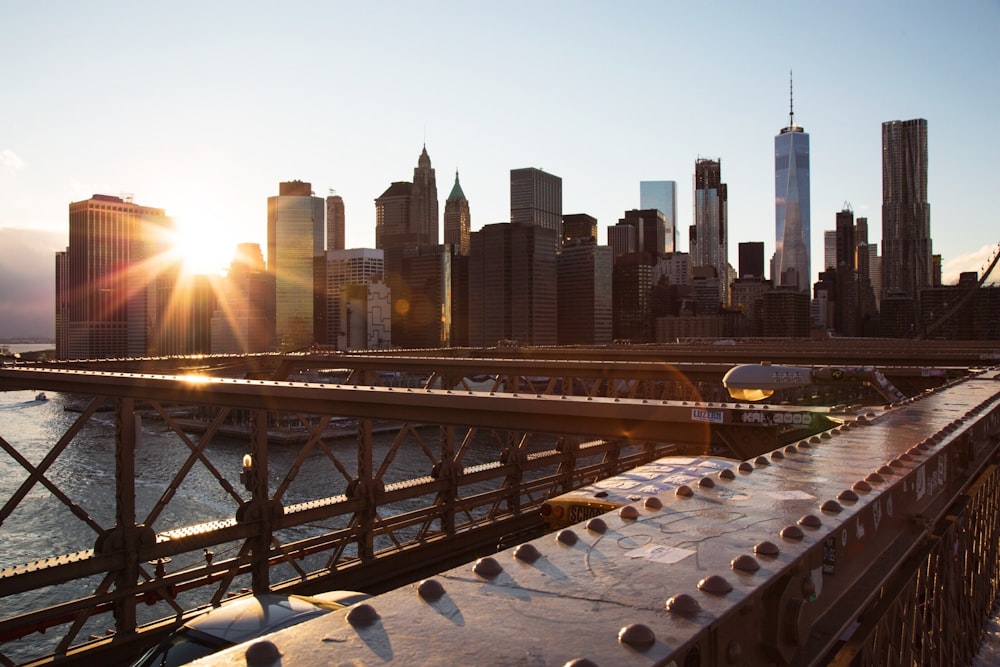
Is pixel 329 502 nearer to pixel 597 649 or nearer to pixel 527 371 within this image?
pixel 527 371

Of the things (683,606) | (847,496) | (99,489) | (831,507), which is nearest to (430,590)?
(683,606)

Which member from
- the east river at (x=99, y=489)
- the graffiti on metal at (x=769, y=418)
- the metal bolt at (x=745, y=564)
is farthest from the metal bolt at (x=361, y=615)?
the east river at (x=99, y=489)

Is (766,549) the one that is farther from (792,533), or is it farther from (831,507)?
(831,507)

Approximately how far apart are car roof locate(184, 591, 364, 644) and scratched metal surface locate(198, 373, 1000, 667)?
6112 millimetres

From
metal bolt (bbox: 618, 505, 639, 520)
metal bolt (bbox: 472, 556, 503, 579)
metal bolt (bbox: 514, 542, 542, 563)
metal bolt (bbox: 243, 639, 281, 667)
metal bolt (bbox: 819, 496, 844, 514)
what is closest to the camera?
metal bolt (bbox: 243, 639, 281, 667)

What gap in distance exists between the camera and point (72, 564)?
11367 mm

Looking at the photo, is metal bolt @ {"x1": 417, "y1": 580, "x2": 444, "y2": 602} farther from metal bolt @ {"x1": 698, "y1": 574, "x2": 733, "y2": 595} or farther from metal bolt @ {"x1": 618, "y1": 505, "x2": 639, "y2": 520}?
metal bolt @ {"x1": 618, "y1": 505, "x2": 639, "y2": 520}

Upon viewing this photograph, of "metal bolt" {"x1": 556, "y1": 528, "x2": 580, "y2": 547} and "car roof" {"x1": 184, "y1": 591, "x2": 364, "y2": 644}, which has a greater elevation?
"metal bolt" {"x1": 556, "y1": 528, "x2": 580, "y2": 547}

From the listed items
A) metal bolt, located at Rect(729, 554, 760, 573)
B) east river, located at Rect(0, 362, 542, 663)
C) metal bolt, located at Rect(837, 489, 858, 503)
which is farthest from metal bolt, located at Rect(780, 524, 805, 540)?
east river, located at Rect(0, 362, 542, 663)

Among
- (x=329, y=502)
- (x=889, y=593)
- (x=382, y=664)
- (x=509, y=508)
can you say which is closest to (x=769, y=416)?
(x=889, y=593)

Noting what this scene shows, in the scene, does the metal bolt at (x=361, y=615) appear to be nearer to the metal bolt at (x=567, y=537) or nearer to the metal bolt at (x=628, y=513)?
the metal bolt at (x=567, y=537)

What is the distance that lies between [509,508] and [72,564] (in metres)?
12.6

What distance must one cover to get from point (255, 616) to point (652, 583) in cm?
735

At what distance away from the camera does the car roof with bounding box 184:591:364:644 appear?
8617 millimetres
